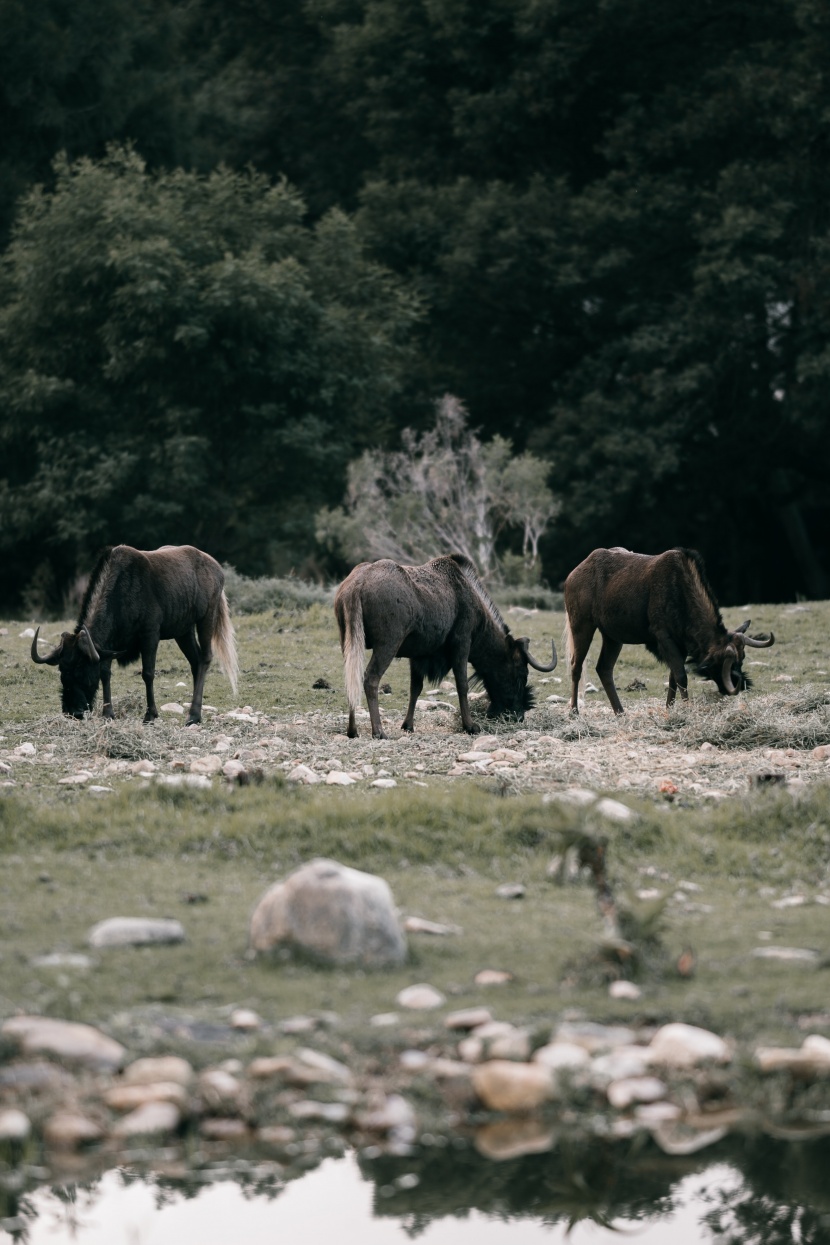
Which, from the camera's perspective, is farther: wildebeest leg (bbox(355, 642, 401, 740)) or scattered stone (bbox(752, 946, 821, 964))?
wildebeest leg (bbox(355, 642, 401, 740))

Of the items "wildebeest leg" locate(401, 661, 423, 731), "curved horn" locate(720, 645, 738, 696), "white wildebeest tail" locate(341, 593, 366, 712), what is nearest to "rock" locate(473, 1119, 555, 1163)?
"white wildebeest tail" locate(341, 593, 366, 712)

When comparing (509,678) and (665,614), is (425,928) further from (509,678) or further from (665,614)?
(665,614)

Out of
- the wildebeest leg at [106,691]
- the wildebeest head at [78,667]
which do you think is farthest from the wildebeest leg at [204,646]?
the wildebeest head at [78,667]

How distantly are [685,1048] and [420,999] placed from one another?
109cm

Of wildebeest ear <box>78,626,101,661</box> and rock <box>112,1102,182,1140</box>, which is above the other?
wildebeest ear <box>78,626,101,661</box>

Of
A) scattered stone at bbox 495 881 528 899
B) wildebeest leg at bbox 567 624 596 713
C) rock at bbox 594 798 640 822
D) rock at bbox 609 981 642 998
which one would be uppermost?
wildebeest leg at bbox 567 624 596 713

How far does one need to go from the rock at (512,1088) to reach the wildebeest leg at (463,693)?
24.8ft

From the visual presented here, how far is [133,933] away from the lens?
6770mm

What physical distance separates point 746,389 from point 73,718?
2354cm

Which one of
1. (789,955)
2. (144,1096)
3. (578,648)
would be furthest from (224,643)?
(144,1096)

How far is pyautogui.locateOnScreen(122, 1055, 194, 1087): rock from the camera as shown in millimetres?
5465

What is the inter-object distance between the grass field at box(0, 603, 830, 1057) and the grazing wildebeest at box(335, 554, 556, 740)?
40cm

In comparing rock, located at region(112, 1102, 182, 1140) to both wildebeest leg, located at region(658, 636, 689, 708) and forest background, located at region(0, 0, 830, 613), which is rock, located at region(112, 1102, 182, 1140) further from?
forest background, located at region(0, 0, 830, 613)

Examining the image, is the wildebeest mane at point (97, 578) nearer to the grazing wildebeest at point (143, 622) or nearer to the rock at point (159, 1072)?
the grazing wildebeest at point (143, 622)
